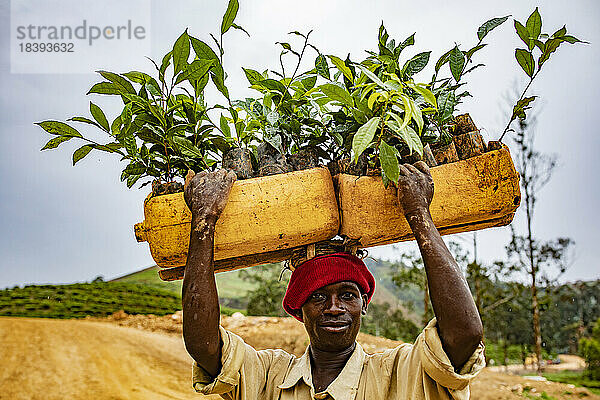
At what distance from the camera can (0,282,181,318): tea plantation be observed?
12.4 meters

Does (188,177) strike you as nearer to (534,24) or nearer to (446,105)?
(446,105)

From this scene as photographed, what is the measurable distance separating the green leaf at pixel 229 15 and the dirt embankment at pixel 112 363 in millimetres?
7261

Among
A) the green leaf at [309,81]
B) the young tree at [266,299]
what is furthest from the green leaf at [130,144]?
the young tree at [266,299]

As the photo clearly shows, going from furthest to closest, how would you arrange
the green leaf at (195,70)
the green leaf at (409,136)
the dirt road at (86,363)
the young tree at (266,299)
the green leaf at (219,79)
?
the young tree at (266,299) → the dirt road at (86,363) → the green leaf at (219,79) → the green leaf at (195,70) → the green leaf at (409,136)

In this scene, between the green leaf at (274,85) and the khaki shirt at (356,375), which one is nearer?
the khaki shirt at (356,375)

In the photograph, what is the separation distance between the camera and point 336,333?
5.22ft

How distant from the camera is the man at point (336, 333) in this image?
1320 mm

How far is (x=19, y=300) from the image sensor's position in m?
12.6

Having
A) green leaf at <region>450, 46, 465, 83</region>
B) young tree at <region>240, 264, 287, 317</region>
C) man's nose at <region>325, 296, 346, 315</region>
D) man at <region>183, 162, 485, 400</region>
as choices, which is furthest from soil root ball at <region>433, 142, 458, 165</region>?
young tree at <region>240, 264, 287, 317</region>

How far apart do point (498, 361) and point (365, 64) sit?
63.0 ft

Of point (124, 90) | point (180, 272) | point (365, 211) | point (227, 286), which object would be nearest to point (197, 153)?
point (124, 90)

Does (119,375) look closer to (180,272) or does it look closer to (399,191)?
(180,272)

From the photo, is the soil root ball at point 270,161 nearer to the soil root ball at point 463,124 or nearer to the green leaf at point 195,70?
the green leaf at point 195,70

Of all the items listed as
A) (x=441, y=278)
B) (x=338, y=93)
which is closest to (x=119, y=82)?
(x=338, y=93)
